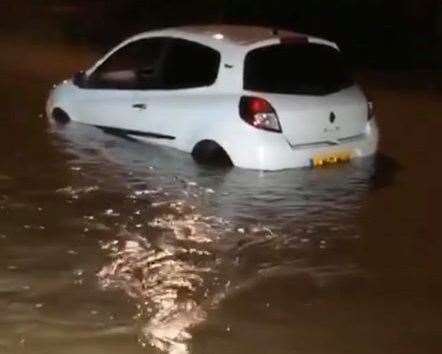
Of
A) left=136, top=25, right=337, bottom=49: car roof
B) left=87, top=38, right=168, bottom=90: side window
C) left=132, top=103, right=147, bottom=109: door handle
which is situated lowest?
left=132, top=103, right=147, bottom=109: door handle

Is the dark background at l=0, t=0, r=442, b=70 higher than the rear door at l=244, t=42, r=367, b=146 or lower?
lower

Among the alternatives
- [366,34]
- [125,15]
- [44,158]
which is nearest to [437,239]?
[44,158]

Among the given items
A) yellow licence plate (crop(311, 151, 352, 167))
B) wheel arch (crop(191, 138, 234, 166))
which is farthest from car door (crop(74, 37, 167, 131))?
yellow licence plate (crop(311, 151, 352, 167))

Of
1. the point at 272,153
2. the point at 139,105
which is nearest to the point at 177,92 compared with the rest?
the point at 139,105

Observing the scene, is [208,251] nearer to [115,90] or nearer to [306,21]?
[115,90]

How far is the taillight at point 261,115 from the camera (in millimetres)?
11500

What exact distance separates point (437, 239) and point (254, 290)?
2.24 metres

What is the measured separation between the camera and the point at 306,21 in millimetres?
26219

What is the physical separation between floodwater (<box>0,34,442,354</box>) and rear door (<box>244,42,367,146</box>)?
0.49 meters

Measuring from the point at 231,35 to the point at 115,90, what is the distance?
1.60 meters

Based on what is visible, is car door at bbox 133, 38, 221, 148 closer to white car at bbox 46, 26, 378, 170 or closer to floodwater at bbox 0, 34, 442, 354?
white car at bbox 46, 26, 378, 170

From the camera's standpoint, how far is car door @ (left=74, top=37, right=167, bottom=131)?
42.3 ft

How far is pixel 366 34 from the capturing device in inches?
969

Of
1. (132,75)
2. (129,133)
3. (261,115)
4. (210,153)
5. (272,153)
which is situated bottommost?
(129,133)
